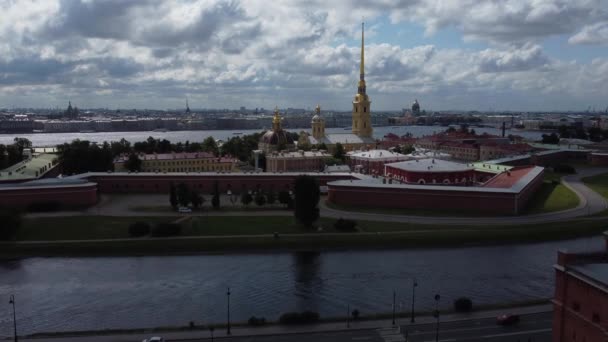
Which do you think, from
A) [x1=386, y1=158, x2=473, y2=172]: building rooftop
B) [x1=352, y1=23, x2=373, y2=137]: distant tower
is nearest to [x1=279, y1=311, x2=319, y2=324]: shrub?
[x1=386, y1=158, x2=473, y2=172]: building rooftop

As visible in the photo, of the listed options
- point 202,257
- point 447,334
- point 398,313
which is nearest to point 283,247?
point 202,257

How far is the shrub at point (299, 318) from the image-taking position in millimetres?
13164

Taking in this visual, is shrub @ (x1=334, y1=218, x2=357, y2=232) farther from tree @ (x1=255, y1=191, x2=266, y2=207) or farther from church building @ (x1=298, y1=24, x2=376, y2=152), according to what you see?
church building @ (x1=298, y1=24, x2=376, y2=152)

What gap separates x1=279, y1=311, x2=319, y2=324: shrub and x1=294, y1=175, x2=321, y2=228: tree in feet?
30.0

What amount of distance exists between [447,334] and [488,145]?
43144 mm

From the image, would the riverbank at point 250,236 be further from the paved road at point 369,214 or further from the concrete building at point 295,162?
the concrete building at point 295,162

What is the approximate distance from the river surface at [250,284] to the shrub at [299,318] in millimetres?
958

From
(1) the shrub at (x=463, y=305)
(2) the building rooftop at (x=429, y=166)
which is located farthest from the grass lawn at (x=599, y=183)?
(1) the shrub at (x=463, y=305)

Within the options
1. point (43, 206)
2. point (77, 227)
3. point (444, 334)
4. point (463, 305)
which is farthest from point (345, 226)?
point (43, 206)

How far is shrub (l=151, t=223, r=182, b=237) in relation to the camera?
70.1 ft

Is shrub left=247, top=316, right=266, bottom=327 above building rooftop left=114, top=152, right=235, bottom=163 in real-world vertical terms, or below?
below

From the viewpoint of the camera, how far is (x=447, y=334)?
12.5 metres

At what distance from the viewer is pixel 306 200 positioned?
22266 mm

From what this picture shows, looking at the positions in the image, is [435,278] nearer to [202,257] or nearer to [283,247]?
[283,247]
